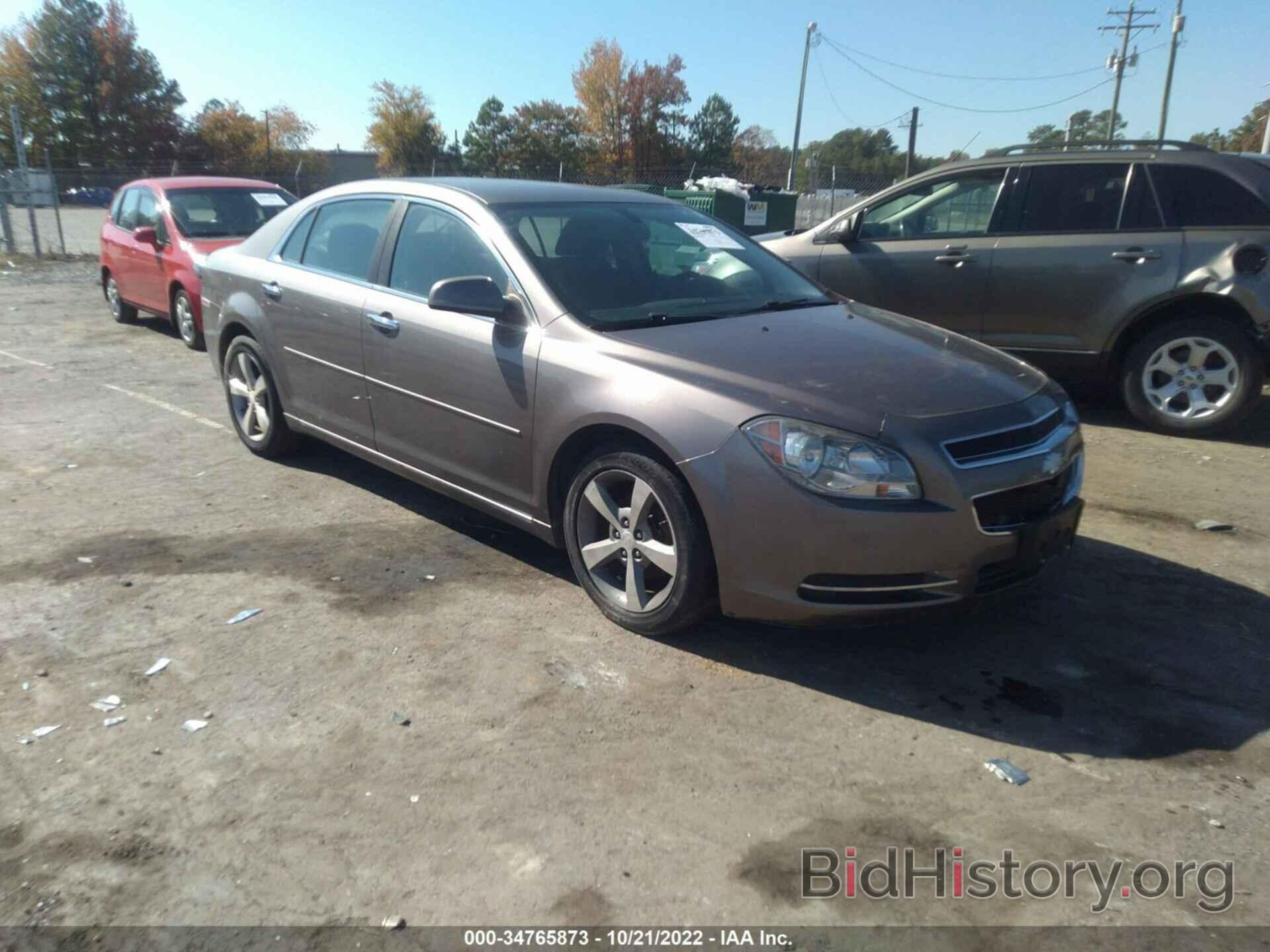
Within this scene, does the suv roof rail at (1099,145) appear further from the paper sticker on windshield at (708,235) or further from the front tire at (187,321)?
the front tire at (187,321)

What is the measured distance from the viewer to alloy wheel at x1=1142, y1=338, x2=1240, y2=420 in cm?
662

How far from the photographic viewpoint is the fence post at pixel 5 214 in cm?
1861

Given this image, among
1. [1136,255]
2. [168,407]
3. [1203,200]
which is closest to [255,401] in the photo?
[168,407]

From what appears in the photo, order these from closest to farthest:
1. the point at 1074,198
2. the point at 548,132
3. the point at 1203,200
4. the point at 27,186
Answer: the point at 1203,200 → the point at 1074,198 → the point at 27,186 → the point at 548,132

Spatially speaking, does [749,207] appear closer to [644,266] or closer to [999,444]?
[644,266]

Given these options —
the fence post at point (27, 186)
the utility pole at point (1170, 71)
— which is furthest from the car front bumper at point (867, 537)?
the utility pole at point (1170, 71)

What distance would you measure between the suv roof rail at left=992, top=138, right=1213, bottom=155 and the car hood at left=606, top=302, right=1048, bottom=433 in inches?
140

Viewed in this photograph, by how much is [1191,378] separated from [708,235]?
3797 millimetres

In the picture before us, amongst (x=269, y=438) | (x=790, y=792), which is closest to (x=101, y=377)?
(x=269, y=438)

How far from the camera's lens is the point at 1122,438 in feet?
22.4

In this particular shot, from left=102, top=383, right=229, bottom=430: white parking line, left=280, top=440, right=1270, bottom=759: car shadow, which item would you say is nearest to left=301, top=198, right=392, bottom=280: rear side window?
left=280, top=440, right=1270, bottom=759: car shadow

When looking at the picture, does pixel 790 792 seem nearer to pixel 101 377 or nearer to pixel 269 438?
pixel 269 438

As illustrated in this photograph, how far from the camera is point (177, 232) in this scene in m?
9.91

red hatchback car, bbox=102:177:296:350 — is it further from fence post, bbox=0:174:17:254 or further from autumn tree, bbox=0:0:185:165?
autumn tree, bbox=0:0:185:165
